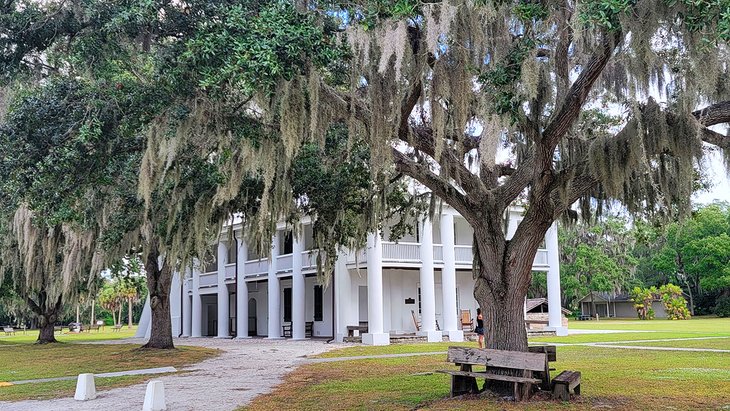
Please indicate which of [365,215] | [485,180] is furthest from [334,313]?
[485,180]

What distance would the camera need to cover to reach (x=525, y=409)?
25.6ft

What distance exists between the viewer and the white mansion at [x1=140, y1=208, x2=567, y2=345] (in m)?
23.2

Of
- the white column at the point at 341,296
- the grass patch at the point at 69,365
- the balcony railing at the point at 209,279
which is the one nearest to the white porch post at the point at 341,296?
the white column at the point at 341,296

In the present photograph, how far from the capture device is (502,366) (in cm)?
838

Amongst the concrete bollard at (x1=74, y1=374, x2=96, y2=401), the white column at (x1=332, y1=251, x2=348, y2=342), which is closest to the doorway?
the white column at (x1=332, y1=251, x2=348, y2=342)

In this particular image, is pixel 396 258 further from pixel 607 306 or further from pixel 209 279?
pixel 607 306

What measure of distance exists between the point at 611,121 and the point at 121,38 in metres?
7.91

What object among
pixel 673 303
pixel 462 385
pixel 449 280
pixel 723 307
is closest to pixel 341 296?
pixel 449 280

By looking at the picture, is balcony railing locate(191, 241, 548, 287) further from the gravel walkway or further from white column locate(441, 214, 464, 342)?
the gravel walkway

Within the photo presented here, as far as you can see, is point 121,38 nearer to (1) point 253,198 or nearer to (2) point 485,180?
(1) point 253,198

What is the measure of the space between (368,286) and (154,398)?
46.6 ft

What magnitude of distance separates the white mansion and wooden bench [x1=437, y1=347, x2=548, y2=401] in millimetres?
11452

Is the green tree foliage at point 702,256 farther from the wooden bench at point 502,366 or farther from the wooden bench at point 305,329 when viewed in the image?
the wooden bench at point 502,366

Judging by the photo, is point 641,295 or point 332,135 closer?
point 332,135
